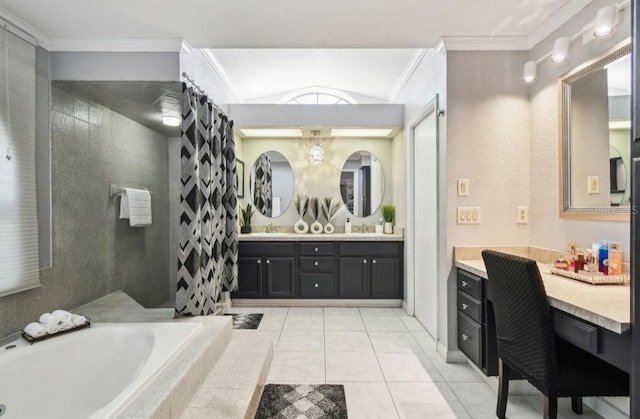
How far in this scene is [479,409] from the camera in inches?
74.4

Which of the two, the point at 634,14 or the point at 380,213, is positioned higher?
the point at 634,14

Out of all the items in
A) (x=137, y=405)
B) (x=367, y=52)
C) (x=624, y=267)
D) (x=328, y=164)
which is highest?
(x=367, y=52)

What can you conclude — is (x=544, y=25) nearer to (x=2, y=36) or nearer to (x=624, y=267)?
(x=624, y=267)

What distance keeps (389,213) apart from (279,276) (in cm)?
159

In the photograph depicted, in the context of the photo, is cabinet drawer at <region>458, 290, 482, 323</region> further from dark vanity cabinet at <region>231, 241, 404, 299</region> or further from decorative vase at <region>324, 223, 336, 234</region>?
decorative vase at <region>324, 223, 336, 234</region>

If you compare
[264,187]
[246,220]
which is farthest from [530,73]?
[246,220]

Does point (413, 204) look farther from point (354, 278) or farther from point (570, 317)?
point (570, 317)

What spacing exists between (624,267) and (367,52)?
256cm

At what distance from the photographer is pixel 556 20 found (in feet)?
6.90

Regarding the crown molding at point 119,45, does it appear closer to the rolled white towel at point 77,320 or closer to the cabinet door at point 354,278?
the rolled white towel at point 77,320

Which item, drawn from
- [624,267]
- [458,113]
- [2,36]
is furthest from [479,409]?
[2,36]

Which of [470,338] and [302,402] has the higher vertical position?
[470,338]

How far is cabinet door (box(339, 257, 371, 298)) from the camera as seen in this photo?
3779mm

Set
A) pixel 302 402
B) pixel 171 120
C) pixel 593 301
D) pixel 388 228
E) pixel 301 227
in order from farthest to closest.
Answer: pixel 301 227 → pixel 388 228 → pixel 171 120 → pixel 302 402 → pixel 593 301
